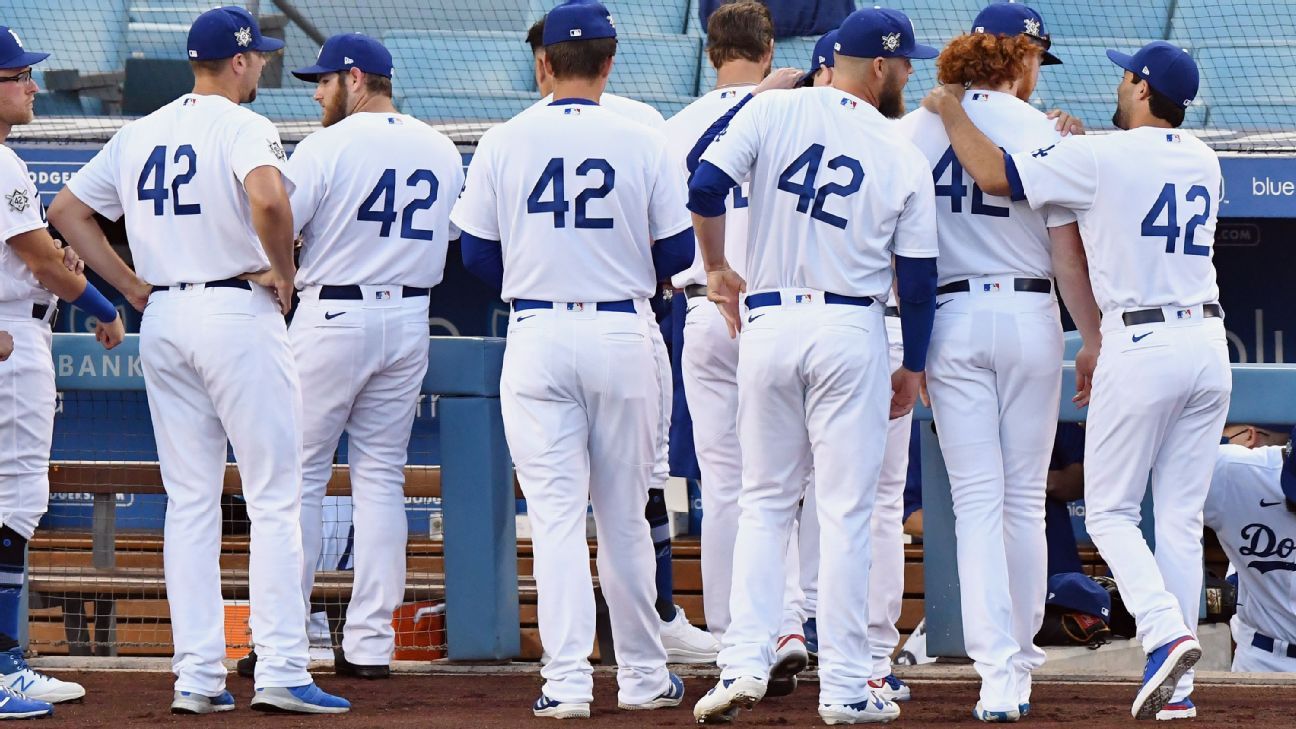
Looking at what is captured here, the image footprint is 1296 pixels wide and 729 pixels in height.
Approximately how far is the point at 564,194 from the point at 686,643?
4.66 feet

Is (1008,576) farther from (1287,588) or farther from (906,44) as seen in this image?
(1287,588)

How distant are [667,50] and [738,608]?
223 inches

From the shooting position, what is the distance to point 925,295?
3.52 meters

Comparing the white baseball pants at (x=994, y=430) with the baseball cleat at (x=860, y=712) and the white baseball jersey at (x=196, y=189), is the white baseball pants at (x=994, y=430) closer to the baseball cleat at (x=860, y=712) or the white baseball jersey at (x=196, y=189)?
the baseball cleat at (x=860, y=712)

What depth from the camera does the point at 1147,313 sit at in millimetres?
3680

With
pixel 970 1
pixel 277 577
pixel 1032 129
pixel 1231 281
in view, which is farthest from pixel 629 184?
pixel 970 1

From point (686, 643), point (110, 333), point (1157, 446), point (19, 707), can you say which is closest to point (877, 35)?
point (1157, 446)

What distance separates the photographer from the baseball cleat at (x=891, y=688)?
3.73m

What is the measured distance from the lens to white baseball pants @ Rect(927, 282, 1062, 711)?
357cm

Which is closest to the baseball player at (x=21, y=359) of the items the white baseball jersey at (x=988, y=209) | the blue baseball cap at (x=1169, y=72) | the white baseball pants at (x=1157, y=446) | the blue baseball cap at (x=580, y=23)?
the blue baseball cap at (x=580, y=23)

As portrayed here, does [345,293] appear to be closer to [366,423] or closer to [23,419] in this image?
[366,423]

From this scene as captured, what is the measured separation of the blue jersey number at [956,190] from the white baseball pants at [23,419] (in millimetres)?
2137

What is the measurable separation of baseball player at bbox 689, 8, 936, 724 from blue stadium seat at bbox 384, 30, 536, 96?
206 inches

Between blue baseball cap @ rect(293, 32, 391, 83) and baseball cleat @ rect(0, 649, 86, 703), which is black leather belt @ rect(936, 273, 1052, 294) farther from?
baseball cleat @ rect(0, 649, 86, 703)
